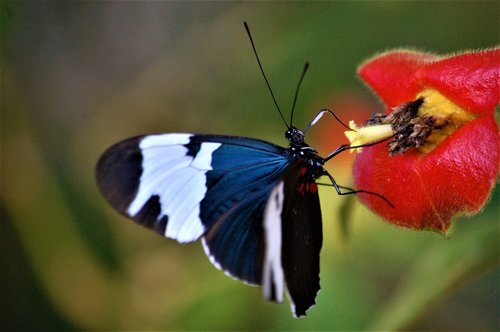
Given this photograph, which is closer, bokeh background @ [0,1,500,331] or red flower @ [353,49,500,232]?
red flower @ [353,49,500,232]

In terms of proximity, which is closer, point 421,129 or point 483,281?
point 421,129

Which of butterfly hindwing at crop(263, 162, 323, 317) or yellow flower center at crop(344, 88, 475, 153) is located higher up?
yellow flower center at crop(344, 88, 475, 153)

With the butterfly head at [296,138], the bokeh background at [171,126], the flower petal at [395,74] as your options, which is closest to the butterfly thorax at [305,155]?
the butterfly head at [296,138]

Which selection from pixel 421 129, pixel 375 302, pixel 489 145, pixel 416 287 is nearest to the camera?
pixel 489 145

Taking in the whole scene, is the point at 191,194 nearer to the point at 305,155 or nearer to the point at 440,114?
the point at 305,155

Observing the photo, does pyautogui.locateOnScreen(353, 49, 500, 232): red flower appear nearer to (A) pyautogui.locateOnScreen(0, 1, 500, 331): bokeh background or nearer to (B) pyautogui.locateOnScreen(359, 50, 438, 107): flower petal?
(B) pyautogui.locateOnScreen(359, 50, 438, 107): flower petal

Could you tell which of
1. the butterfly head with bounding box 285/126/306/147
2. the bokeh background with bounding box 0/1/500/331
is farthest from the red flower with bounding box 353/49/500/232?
the bokeh background with bounding box 0/1/500/331

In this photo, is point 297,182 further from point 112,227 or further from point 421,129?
point 112,227

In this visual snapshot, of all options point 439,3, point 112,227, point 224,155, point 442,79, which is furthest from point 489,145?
point 112,227
